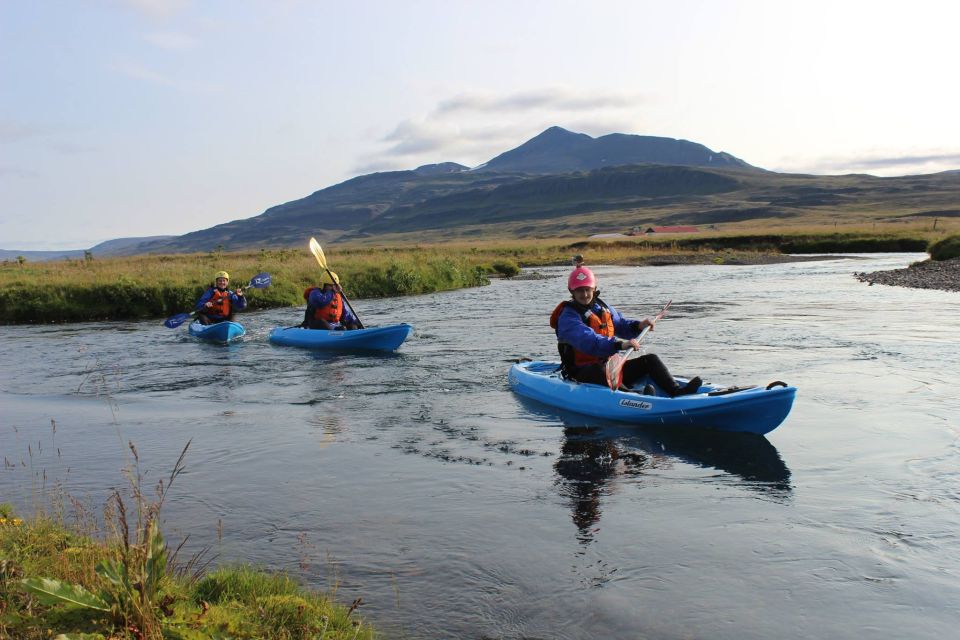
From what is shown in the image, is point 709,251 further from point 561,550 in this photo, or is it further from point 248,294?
point 561,550

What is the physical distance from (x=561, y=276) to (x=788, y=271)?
32.1 feet

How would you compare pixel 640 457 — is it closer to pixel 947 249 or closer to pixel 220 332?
pixel 220 332

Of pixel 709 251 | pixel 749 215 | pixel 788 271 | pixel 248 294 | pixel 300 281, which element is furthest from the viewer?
pixel 749 215

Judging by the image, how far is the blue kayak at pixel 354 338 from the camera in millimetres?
15348

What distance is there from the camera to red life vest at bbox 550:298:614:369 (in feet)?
32.2

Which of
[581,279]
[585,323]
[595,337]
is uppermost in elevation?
[581,279]

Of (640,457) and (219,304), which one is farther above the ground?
(219,304)

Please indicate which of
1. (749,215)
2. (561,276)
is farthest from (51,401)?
(749,215)

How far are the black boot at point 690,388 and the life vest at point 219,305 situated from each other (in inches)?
486

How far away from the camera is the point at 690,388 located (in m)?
9.13

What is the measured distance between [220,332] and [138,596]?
1441 centimetres

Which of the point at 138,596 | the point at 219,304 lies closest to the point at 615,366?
the point at 138,596

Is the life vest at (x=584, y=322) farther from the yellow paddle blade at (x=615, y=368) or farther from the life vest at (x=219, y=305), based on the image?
the life vest at (x=219, y=305)

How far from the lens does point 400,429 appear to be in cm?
1002
